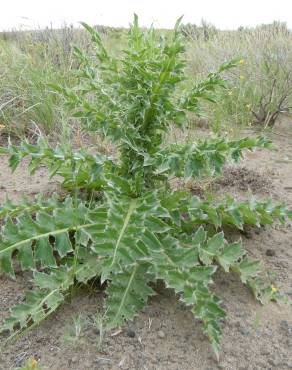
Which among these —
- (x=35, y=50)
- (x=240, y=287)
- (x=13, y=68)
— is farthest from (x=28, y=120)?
(x=240, y=287)

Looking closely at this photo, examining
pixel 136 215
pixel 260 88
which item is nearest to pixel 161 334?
pixel 136 215

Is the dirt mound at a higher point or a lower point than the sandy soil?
lower

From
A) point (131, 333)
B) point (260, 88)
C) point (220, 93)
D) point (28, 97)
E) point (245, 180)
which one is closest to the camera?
point (131, 333)

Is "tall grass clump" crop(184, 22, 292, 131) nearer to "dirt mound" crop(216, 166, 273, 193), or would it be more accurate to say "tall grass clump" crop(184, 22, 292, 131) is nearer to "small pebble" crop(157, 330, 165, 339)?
"dirt mound" crop(216, 166, 273, 193)

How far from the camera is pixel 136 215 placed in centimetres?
185

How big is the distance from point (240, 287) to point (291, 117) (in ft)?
11.2

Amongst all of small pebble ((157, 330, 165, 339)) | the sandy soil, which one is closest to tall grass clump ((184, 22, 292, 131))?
the sandy soil

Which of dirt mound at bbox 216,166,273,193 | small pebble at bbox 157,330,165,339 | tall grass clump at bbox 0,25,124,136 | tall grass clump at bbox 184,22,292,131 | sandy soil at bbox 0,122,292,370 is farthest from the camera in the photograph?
Answer: tall grass clump at bbox 184,22,292,131

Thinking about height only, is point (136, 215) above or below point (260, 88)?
above

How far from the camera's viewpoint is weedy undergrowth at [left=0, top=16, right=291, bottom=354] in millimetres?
1769

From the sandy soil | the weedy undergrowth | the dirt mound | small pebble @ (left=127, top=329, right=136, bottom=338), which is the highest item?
the weedy undergrowth

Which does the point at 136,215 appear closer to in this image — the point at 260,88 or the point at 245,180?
the point at 245,180

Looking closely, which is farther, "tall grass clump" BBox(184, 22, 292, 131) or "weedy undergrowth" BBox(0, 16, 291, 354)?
"tall grass clump" BBox(184, 22, 292, 131)

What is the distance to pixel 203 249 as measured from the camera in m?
2.02
